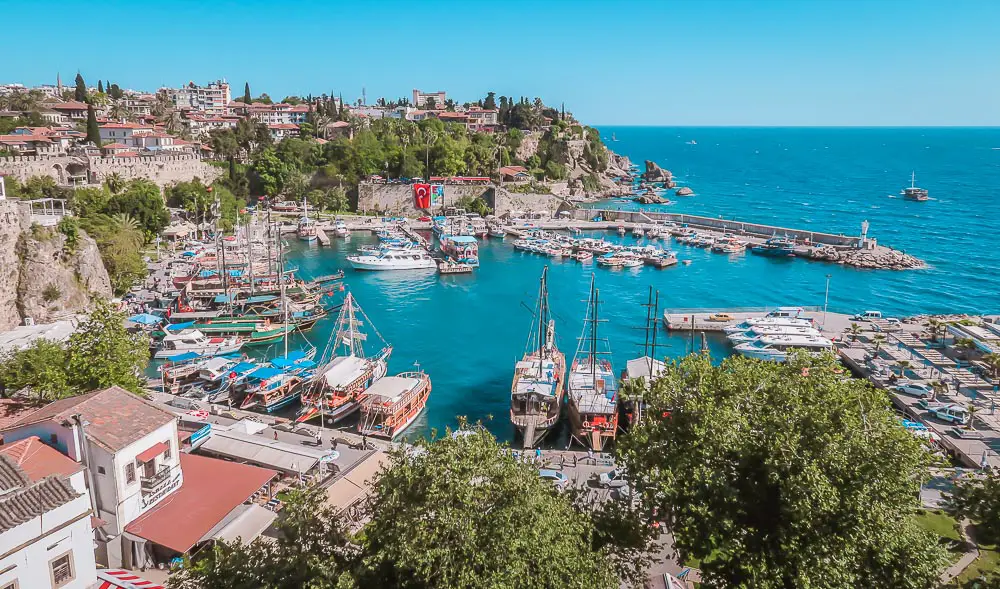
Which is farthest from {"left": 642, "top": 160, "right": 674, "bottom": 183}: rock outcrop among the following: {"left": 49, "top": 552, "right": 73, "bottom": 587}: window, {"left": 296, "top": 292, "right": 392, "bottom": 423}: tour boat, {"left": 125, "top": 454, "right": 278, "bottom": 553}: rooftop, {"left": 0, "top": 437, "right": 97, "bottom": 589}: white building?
{"left": 49, "top": 552, "right": 73, "bottom": 587}: window

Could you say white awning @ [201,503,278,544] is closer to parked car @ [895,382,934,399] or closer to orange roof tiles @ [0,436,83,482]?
orange roof tiles @ [0,436,83,482]

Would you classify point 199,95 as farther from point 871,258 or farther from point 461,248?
point 871,258

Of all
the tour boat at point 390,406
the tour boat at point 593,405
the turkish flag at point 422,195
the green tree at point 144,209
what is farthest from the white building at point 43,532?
the turkish flag at point 422,195

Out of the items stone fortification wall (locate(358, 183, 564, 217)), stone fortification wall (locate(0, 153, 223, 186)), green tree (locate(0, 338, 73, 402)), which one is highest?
stone fortification wall (locate(0, 153, 223, 186))

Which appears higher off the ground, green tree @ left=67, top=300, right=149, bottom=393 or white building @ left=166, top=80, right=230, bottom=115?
white building @ left=166, top=80, right=230, bottom=115

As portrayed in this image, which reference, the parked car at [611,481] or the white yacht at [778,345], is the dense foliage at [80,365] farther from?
the white yacht at [778,345]

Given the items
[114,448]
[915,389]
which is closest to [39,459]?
[114,448]
